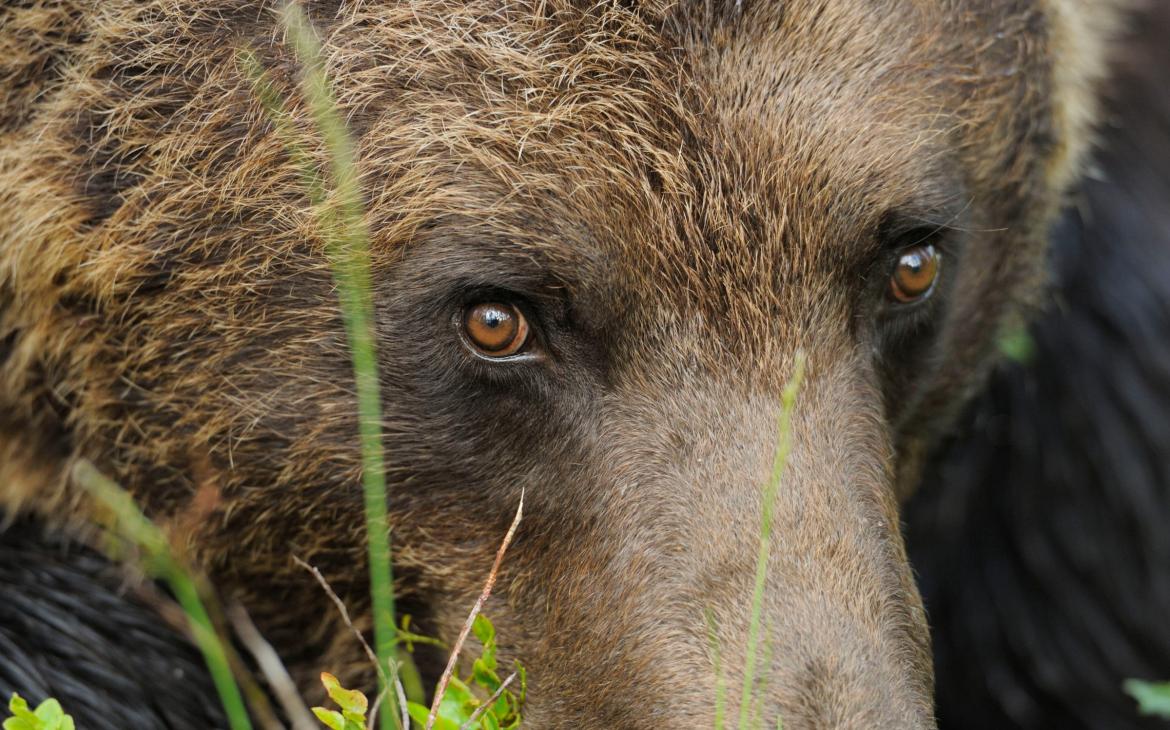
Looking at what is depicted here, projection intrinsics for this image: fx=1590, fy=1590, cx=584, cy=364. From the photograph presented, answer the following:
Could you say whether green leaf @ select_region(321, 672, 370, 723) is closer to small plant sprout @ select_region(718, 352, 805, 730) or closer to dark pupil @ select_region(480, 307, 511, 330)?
small plant sprout @ select_region(718, 352, 805, 730)

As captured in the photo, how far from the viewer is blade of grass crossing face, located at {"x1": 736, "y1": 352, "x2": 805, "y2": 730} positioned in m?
3.20

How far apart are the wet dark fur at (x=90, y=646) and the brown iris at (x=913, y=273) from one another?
2215 mm

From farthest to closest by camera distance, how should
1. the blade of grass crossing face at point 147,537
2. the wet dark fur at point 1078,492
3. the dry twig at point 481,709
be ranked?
the wet dark fur at point 1078,492, the blade of grass crossing face at point 147,537, the dry twig at point 481,709

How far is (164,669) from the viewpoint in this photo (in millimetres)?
4438

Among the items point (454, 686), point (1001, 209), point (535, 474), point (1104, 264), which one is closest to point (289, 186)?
point (535, 474)

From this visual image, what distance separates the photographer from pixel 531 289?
3693 mm

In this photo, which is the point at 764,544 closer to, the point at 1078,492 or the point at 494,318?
the point at 494,318

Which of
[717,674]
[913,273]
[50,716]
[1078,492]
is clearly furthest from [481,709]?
[1078,492]

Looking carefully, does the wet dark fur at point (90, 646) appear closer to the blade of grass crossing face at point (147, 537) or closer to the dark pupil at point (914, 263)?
the blade of grass crossing face at point (147, 537)

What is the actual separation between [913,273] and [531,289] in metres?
1.12

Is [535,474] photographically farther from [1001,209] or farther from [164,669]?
[1001,209]

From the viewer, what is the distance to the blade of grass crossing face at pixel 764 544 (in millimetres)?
3199

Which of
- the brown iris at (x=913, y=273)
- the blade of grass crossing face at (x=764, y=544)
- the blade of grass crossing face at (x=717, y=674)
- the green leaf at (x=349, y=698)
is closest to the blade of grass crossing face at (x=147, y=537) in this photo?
the green leaf at (x=349, y=698)

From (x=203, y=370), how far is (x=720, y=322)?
1.32m
